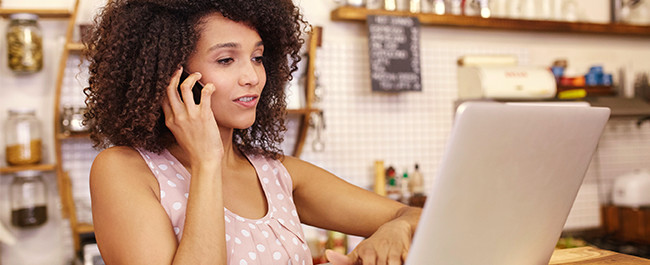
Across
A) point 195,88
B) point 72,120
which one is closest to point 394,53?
point 72,120

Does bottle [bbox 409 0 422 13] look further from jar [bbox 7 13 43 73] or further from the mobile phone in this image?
the mobile phone

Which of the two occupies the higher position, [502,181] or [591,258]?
[502,181]

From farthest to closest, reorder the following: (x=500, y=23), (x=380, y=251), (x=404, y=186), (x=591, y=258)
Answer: (x=500, y=23)
(x=404, y=186)
(x=591, y=258)
(x=380, y=251)

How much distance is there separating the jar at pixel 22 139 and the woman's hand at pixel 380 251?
80.5 inches

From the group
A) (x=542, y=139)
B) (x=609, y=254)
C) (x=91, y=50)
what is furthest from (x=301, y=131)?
(x=542, y=139)

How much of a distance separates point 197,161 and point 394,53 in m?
2.17

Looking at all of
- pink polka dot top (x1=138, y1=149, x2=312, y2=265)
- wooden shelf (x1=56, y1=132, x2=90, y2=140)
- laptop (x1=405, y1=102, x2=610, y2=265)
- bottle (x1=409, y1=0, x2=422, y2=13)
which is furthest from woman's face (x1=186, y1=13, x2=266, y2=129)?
bottle (x1=409, y1=0, x2=422, y2=13)

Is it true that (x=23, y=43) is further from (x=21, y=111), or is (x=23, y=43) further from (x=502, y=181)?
(x=502, y=181)

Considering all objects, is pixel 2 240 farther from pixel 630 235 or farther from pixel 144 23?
pixel 630 235

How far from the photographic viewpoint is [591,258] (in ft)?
3.90

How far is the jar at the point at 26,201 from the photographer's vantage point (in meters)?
2.50

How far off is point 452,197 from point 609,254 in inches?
27.8

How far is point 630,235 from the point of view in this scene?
333cm

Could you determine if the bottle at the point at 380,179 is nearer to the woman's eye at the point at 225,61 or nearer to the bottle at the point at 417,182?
the bottle at the point at 417,182
